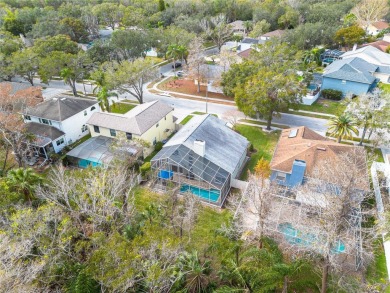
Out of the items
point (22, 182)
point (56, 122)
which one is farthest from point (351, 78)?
point (22, 182)

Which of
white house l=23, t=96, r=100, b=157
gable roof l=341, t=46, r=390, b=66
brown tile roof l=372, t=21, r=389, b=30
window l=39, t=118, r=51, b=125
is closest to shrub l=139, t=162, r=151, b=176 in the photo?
white house l=23, t=96, r=100, b=157

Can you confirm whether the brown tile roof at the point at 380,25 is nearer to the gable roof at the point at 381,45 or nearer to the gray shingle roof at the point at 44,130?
the gable roof at the point at 381,45

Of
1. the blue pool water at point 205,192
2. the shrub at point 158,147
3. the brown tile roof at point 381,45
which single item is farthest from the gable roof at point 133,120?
the brown tile roof at point 381,45

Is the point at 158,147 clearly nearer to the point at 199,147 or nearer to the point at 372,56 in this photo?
Result: the point at 199,147

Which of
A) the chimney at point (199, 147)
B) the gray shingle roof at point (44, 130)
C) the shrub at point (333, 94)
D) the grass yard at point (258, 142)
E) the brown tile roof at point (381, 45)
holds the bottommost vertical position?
the grass yard at point (258, 142)

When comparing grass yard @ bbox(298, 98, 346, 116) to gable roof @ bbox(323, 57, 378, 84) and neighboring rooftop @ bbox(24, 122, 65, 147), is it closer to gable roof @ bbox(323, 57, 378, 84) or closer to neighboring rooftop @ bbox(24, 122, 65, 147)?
gable roof @ bbox(323, 57, 378, 84)
